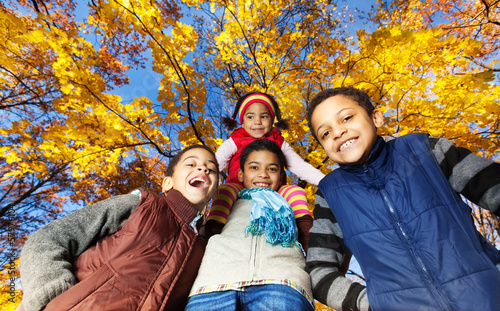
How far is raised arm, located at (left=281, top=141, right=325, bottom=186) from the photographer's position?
8.62 feet

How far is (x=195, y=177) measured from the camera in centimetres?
179

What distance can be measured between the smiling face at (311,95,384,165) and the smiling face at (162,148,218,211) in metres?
1.00

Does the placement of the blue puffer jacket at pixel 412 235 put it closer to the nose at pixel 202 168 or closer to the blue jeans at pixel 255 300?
the blue jeans at pixel 255 300

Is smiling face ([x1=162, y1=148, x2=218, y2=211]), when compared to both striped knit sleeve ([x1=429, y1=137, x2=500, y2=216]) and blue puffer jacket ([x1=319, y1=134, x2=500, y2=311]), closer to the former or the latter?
blue puffer jacket ([x1=319, y1=134, x2=500, y2=311])

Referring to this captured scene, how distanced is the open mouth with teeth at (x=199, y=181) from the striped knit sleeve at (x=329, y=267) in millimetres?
939

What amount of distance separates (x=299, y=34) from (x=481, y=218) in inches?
279

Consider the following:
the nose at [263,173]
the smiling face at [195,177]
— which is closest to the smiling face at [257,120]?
the nose at [263,173]

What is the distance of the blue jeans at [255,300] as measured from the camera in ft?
3.97

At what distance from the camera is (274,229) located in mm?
1559

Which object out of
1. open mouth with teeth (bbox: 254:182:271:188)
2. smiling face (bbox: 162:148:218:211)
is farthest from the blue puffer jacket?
smiling face (bbox: 162:148:218:211)

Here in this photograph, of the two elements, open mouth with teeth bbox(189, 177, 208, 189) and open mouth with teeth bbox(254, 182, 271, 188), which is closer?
open mouth with teeth bbox(189, 177, 208, 189)

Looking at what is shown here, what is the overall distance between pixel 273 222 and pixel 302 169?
136cm

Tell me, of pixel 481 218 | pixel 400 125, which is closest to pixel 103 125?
pixel 400 125

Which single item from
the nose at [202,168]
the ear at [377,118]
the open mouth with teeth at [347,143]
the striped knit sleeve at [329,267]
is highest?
the ear at [377,118]
